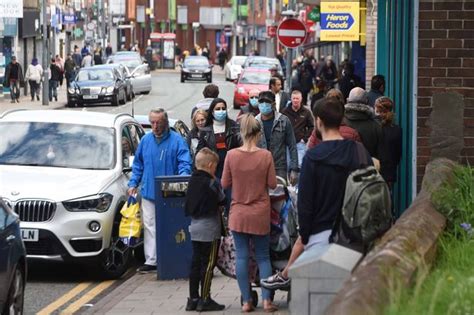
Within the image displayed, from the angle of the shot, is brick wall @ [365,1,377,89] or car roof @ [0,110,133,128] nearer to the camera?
car roof @ [0,110,133,128]

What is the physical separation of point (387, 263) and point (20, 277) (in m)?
4.87

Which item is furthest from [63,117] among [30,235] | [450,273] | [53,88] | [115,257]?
[53,88]

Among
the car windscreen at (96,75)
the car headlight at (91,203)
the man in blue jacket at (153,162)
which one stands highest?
the car windscreen at (96,75)

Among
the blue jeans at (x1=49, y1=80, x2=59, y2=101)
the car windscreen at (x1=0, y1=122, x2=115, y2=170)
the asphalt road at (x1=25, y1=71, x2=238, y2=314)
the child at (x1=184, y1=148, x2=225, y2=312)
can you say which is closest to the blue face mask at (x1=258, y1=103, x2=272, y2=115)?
the car windscreen at (x1=0, y1=122, x2=115, y2=170)

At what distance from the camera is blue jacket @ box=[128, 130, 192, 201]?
1393cm

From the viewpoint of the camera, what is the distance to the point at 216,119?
14.2 m

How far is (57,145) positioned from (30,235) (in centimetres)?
170

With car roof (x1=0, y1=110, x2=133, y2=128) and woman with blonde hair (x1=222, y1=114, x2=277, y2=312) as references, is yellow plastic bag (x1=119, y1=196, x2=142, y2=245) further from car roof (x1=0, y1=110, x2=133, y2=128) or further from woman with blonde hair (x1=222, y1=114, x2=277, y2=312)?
woman with blonde hair (x1=222, y1=114, x2=277, y2=312)

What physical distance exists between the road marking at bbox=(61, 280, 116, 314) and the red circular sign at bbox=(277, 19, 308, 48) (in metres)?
21.9

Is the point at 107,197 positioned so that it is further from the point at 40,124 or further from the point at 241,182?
the point at 241,182

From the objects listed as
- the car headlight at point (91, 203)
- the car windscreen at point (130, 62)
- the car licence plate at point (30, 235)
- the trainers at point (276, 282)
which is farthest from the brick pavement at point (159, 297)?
the car windscreen at point (130, 62)

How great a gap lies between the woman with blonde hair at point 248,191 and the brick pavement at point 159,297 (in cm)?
65

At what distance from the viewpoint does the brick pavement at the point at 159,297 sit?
11.5 metres

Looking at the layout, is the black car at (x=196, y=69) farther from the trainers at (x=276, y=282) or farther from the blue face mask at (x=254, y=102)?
the trainers at (x=276, y=282)
